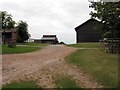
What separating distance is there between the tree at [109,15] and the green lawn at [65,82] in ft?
48.5

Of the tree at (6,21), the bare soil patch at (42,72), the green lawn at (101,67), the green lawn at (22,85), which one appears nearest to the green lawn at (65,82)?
the bare soil patch at (42,72)

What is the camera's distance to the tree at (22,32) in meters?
60.3

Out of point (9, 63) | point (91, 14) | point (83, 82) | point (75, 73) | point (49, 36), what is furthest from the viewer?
point (49, 36)

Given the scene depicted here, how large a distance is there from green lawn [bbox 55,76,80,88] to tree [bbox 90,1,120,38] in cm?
1479

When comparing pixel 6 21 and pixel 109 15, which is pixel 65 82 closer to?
pixel 109 15

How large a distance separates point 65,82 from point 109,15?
17.7m

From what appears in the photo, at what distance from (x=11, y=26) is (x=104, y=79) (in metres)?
39.6

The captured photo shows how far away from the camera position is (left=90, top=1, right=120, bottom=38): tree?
2971 cm

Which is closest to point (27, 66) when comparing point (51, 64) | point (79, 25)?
point (51, 64)

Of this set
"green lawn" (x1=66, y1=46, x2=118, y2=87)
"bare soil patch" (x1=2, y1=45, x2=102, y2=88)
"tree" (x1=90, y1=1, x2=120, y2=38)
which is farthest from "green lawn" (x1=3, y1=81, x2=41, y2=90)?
"tree" (x1=90, y1=1, x2=120, y2=38)

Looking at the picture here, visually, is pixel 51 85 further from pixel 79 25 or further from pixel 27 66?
pixel 79 25

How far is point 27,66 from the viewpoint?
19.2m

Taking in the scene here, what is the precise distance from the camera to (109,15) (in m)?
31.6

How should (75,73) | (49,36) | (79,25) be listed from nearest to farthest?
(75,73), (79,25), (49,36)
